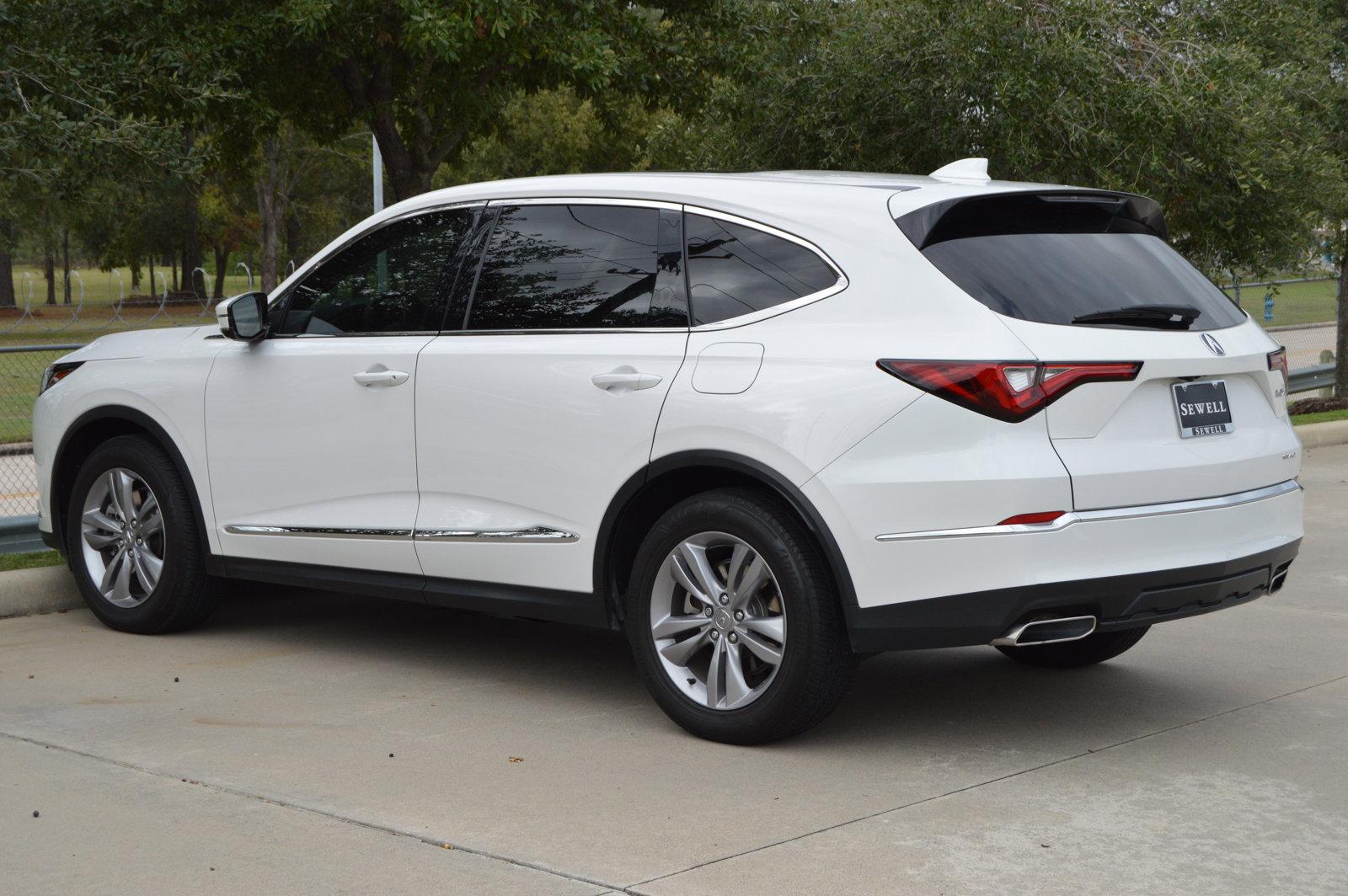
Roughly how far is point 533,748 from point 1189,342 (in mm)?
2465

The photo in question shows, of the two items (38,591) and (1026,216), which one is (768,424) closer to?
(1026,216)

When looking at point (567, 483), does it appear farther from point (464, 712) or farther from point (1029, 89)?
point (1029, 89)

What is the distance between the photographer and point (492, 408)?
5.78 metres

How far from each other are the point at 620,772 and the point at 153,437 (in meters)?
3.16

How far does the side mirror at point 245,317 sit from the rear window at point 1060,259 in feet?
9.43

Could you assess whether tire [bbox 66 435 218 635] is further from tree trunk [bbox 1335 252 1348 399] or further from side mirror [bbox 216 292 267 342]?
tree trunk [bbox 1335 252 1348 399]

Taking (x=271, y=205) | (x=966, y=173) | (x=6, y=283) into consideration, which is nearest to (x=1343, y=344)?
(x=966, y=173)

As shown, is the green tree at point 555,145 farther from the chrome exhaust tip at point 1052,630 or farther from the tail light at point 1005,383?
the chrome exhaust tip at point 1052,630

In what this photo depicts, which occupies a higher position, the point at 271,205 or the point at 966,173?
the point at 271,205

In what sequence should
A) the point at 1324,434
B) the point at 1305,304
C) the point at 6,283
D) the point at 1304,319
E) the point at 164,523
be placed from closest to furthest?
the point at 164,523, the point at 1324,434, the point at 1305,304, the point at 1304,319, the point at 6,283

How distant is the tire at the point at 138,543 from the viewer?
6.94 m

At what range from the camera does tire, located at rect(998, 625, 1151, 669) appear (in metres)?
6.36

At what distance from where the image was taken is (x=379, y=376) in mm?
6133

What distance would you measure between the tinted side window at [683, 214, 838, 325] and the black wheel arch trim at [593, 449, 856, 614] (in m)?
0.49
